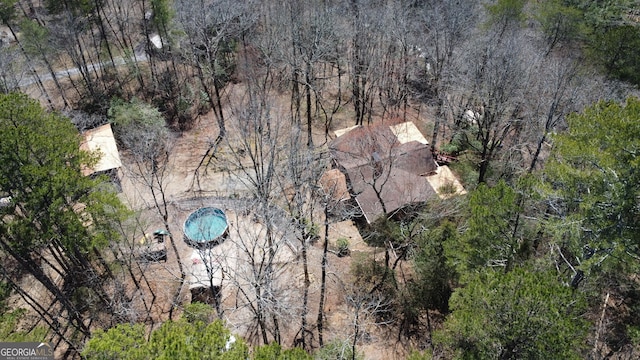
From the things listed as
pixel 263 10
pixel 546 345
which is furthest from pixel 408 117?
pixel 546 345

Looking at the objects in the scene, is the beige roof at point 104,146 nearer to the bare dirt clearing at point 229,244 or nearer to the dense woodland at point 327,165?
the bare dirt clearing at point 229,244

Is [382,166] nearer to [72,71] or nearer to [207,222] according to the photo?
[207,222]

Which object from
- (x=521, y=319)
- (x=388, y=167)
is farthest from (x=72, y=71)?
(x=521, y=319)

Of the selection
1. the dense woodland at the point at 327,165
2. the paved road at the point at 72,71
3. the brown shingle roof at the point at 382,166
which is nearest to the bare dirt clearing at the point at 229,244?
the dense woodland at the point at 327,165

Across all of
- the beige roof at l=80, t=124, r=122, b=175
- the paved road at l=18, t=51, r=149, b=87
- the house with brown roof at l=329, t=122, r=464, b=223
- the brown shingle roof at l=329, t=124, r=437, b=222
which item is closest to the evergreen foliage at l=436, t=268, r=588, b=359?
the house with brown roof at l=329, t=122, r=464, b=223

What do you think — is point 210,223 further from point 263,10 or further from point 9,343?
point 263,10
